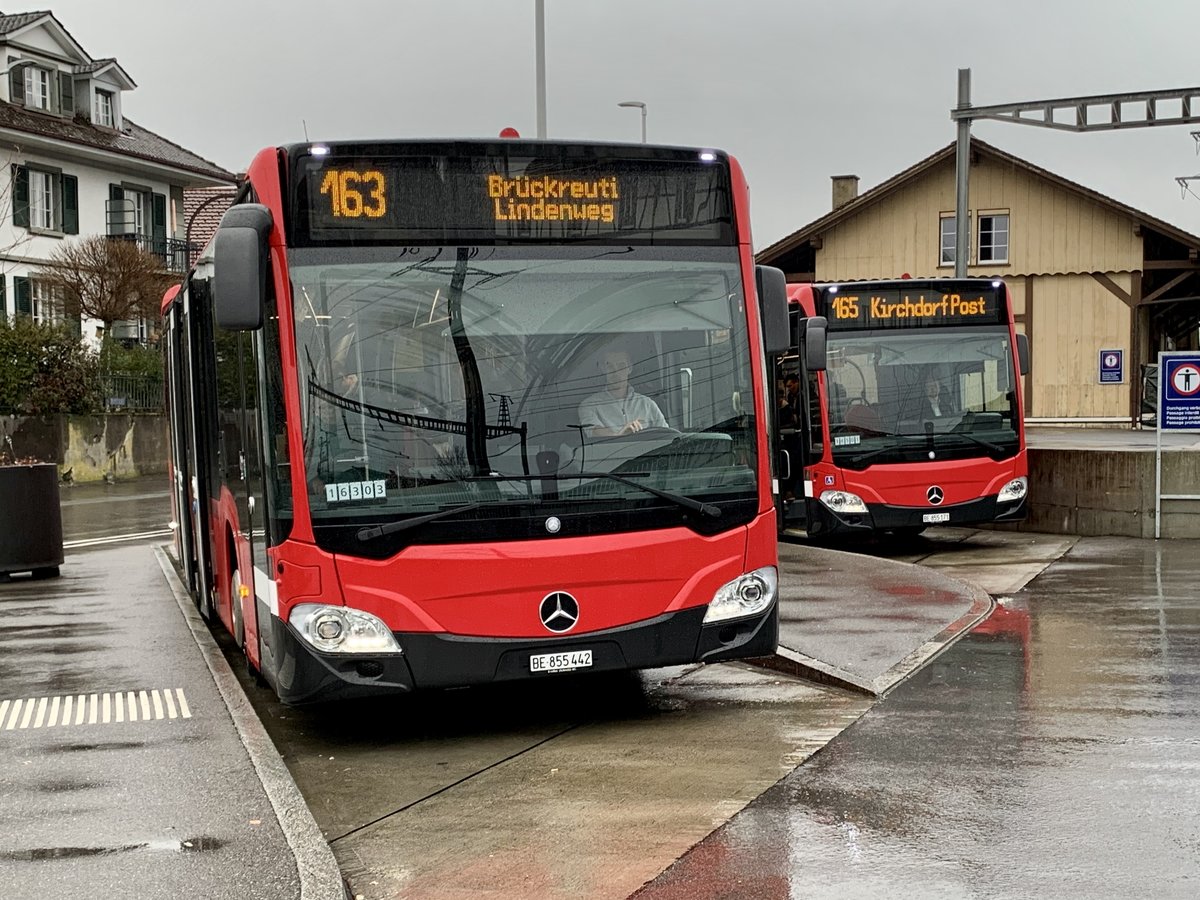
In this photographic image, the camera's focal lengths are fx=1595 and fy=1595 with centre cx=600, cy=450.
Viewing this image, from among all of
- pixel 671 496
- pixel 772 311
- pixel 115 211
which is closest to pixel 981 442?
pixel 772 311

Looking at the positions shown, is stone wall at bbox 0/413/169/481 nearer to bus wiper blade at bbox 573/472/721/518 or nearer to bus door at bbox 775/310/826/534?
bus door at bbox 775/310/826/534

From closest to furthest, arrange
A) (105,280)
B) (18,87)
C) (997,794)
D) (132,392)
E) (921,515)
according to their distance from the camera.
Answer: (997,794) < (921,515) < (132,392) < (105,280) < (18,87)

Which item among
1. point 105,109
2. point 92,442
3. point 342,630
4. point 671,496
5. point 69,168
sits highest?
point 105,109

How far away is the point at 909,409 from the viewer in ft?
57.7

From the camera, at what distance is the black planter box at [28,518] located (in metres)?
15.9

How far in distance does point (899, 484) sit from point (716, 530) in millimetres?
9758

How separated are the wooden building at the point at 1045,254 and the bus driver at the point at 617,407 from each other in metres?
35.0

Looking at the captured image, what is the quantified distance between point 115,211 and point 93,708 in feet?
130

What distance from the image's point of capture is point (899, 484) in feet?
57.1

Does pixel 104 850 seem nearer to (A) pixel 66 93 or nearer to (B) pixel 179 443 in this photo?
(B) pixel 179 443

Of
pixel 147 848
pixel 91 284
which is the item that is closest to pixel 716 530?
pixel 147 848

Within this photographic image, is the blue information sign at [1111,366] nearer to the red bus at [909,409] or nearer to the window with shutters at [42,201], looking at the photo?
the red bus at [909,409]

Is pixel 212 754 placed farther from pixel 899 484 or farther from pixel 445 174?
pixel 899 484

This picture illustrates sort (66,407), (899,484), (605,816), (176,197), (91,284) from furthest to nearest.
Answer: (176,197) < (91,284) < (66,407) < (899,484) < (605,816)
